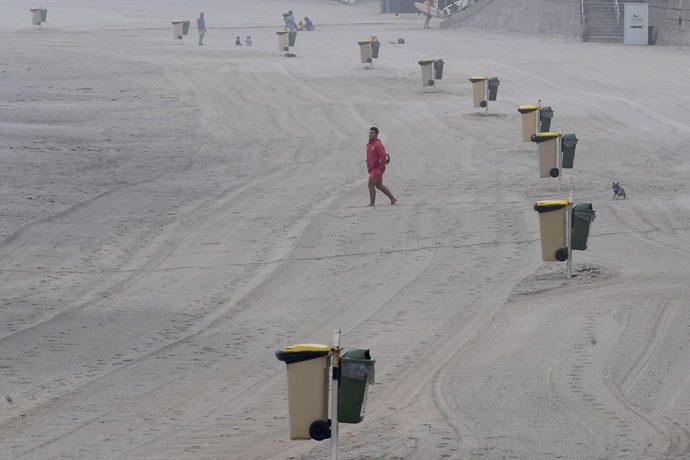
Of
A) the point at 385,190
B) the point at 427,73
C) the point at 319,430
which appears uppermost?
the point at 319,430

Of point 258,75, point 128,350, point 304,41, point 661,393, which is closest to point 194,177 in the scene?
point 128,350

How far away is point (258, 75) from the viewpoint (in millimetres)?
43750

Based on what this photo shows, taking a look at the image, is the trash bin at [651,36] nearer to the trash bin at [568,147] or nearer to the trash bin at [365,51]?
the trash bin at [365,51]

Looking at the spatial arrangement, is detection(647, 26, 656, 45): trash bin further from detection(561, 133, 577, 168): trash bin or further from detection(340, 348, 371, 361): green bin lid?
detection(340, 348, 371, 361): green bin lid

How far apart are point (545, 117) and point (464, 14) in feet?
135

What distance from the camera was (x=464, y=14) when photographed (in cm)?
6806

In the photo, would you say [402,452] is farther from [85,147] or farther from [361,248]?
[85,147]

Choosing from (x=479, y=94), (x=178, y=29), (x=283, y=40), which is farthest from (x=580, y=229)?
(x=178, y=29)

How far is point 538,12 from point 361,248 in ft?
149

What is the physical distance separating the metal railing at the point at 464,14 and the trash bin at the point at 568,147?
147 ft

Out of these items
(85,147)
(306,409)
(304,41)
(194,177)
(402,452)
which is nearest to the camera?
(306,409)

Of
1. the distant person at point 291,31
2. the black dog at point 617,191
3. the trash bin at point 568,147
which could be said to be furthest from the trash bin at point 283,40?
the black dog at point 617,191

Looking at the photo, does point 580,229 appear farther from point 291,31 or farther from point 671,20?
point 671,20

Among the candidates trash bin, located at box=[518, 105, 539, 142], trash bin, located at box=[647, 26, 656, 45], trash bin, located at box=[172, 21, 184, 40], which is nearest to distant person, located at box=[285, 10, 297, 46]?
trash bin, located at box=[172, 21, 184, 40]
